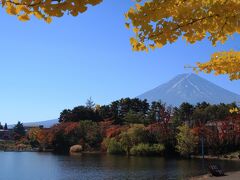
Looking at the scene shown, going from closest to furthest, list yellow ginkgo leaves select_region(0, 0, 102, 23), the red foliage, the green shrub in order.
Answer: yellow ginkgo leaves select_region(0, 0, 102, 23), the green shrub, the red foliage

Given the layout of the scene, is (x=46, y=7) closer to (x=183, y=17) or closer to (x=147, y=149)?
(x=183, y=17)

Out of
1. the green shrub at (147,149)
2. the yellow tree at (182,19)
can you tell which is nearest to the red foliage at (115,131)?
the green shrub at (147,149)

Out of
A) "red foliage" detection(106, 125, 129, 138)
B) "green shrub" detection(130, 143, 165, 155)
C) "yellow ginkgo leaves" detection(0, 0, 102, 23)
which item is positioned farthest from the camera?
"red foliage" detection(106, 125, 129, 138)

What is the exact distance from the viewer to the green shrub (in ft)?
177

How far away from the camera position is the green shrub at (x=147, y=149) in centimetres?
5384

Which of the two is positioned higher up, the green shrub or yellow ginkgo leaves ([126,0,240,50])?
yellow ginkgo leaves ([126,0,240,50])

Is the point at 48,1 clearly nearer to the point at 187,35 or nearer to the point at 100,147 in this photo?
the point at 187,35

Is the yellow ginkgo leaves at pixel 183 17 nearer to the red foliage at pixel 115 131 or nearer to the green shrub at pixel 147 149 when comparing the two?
the green shrub at pixel 147 149

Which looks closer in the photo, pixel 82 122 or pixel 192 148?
pixel 192 148

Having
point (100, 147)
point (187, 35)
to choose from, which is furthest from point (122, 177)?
point (100, 147)

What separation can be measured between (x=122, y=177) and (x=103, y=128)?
37.3 m

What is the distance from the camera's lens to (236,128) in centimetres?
5175

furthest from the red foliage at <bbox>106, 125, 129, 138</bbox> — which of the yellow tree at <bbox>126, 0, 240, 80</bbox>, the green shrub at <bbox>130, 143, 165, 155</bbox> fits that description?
the yellow tree at <bbox>126, 0, 240, 80</bbox>

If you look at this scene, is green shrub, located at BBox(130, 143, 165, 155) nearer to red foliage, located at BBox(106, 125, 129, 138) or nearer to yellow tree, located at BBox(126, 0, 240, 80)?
red foliage, located at BBox(106, 125, 129, 138)
